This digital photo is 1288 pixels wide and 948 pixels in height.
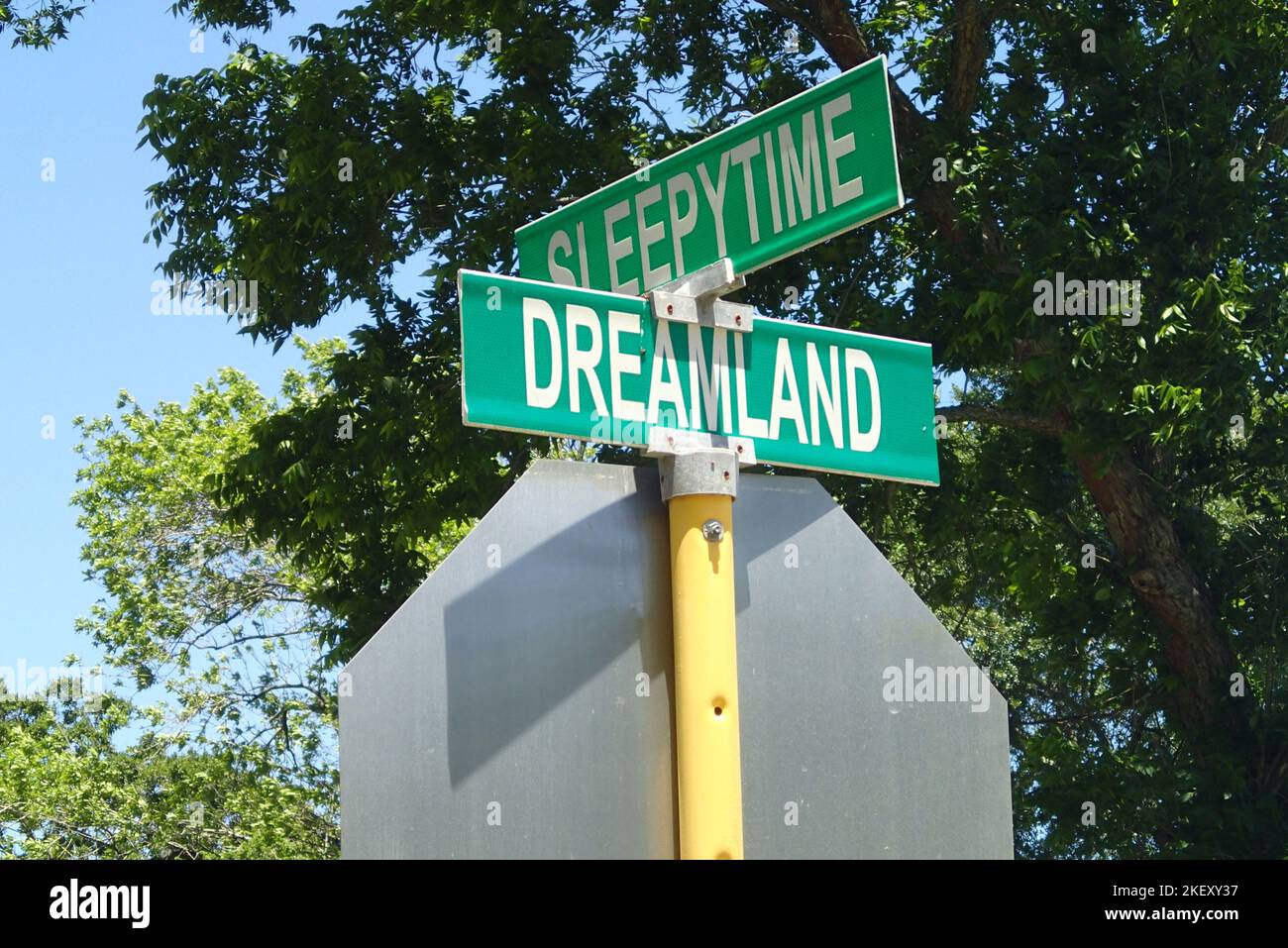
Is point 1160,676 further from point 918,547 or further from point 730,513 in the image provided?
→ point 730,513

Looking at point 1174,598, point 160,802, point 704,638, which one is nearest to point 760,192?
point 704,638

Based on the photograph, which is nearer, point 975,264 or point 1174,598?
point 975,264

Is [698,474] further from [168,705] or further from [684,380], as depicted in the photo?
[168,705]

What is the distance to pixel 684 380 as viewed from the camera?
107 inches

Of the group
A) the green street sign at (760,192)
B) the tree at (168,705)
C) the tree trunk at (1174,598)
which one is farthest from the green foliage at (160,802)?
the green street sign at (760,192)

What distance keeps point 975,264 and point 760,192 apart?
8954mm

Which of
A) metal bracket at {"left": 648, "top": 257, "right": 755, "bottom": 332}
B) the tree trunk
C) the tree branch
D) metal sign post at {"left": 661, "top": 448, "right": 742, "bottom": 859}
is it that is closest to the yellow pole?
metal sign post at {"left": 661, "top": 448, "right": 742, "bottom": 859}

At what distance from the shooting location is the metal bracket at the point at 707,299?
2773 mm

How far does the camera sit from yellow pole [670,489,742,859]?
8.07ft

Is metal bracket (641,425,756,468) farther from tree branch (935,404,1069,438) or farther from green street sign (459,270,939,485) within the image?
tree branch (935,404,1069,438)

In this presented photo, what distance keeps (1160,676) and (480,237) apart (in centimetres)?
640

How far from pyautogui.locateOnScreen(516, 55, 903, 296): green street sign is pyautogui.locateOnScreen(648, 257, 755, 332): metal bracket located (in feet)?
0.16

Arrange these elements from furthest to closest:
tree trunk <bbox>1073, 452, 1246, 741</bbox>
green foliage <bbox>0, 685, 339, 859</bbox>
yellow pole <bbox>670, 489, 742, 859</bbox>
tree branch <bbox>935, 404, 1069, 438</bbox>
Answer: green foliage <bbox>0, 685, 339, 859</bbox>
tree trunk <bbox>1073, 452, 1246, 741</bbox>
tree branch <bbox>935, 404, 1069, 438</bbox>
yellow pole <bbox>670, 489, 742, 859</bbox>

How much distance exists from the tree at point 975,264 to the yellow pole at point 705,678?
8.21 m
